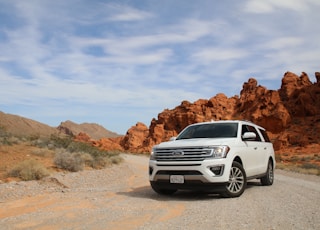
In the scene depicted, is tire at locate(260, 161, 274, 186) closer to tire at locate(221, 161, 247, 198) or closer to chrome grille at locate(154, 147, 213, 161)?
tire at locate(221, 161, 247, 198)

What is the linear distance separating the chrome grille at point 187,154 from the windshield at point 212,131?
1490 millimetres

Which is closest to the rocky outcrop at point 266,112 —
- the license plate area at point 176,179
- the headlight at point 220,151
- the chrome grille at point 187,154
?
the headlight at point 220,151

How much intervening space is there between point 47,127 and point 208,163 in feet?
356

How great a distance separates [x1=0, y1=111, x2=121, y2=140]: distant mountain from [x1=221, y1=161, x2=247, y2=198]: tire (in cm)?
5131

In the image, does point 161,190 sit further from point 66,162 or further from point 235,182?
point 66,162


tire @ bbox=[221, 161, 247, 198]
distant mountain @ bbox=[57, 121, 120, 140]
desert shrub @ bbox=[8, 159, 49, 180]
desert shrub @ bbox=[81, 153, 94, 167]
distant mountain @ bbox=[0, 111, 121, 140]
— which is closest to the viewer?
tire @ bbox=[221, 161, 247, 198]

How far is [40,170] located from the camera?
40.2ft

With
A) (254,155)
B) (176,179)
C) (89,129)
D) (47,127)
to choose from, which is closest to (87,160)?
(254,155)

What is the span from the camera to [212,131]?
1030 cm

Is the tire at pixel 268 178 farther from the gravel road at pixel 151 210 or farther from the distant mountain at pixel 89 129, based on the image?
the distant mountain at pixel 89 129

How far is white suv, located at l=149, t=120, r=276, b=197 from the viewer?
27.6 ft

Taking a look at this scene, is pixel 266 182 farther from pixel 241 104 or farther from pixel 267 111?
pixel 241 104

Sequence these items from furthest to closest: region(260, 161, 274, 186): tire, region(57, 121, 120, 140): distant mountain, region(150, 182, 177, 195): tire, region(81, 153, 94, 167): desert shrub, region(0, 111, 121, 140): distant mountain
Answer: region(57, 121, 120, 140): distant mountain < region(0, 111, 121, 140): distant mountain < region(81, 153, 94, 167): desert shrub < region(260, 161, 274, 186): tire < region(150, 182, 177, 195): tire

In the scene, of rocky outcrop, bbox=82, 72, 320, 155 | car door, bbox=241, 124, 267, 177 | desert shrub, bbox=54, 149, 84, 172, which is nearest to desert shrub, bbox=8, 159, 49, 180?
desert shrub, bbox=54, 149, 84, 172
